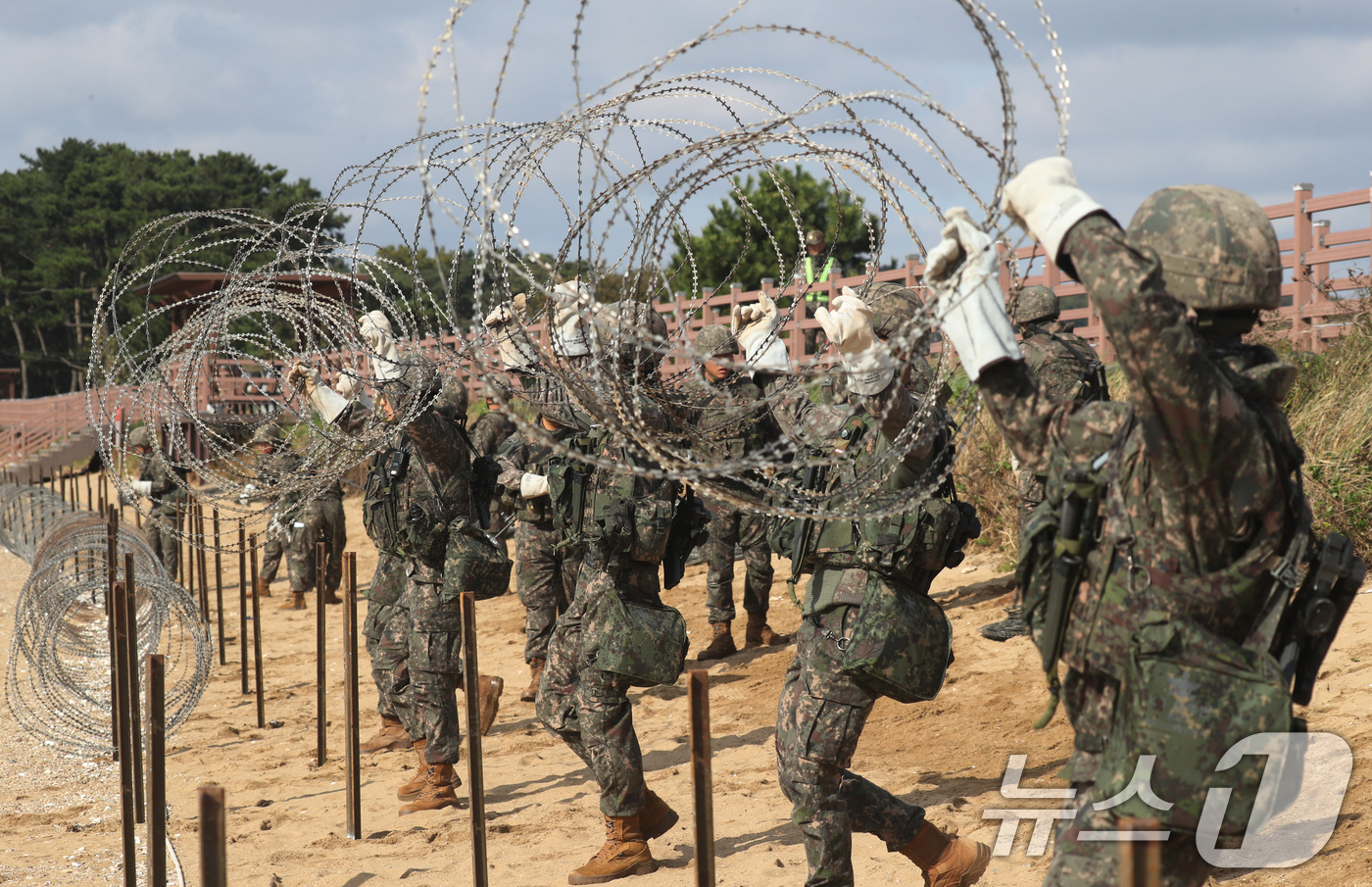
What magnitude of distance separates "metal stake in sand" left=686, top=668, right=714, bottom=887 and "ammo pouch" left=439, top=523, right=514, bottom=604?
3.51 meters

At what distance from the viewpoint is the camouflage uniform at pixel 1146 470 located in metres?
2.02

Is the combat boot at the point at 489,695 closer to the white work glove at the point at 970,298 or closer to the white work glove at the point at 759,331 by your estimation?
the white work glove at the point at 759,331

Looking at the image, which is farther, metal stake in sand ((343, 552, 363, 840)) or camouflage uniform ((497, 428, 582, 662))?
camouflage uniform ((497, 428, 582, 662))

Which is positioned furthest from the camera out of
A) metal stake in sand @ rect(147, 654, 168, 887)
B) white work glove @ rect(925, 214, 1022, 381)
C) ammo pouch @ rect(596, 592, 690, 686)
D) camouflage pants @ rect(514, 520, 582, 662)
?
camouflage pants @ rect(514, 520, 582, 662)

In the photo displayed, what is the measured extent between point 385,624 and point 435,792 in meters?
1.09

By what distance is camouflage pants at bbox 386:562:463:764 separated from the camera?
5.75 metres

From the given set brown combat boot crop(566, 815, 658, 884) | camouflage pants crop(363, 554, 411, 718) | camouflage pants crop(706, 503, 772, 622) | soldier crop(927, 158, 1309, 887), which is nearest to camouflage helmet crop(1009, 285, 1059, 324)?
camouflage pants crop(706, 503, 772, 622)

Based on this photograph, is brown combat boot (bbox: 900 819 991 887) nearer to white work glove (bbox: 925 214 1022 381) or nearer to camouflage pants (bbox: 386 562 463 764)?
white work glove (bbox: 925 214 1022 381)

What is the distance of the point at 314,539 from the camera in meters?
12.1

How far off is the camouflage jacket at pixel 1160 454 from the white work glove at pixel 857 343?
3.21 feet

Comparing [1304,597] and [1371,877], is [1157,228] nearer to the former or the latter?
[1304,597]

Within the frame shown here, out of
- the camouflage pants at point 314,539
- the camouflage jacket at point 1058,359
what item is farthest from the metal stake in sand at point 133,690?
the camouflage pants at point 314,539

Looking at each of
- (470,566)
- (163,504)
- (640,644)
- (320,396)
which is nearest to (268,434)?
(163,504)

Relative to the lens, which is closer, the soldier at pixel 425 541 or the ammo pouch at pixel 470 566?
the soldier at pixel 425 541
